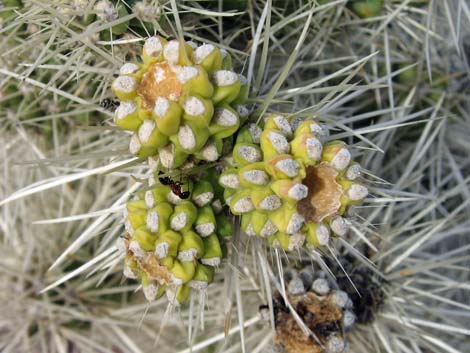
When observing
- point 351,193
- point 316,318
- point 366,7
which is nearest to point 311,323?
point 316,318

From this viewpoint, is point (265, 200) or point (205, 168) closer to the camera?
point (265, 200)

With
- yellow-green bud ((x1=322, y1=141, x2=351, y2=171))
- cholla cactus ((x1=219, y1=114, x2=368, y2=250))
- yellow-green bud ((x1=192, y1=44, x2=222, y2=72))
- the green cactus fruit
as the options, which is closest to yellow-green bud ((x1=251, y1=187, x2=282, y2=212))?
cholla cactus ((x1=219, y1=114, x2=368, y2=250))

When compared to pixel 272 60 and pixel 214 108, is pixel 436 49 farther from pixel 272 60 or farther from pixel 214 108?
pixel 214 108

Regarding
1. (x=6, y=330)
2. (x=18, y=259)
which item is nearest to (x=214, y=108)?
(x=18, y=259)

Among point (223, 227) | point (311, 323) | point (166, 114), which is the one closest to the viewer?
point (166, 114)

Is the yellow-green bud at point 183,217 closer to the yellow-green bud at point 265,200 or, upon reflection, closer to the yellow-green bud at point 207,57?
the yellow-green bud at point 265,200

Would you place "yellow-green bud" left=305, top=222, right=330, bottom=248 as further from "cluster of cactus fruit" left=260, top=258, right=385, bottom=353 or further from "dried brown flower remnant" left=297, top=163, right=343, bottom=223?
"cluster of cactus fruit" left=260, top=258, right=385, bottom=353

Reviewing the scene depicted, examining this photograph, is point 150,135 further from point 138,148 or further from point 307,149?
point 307,149
